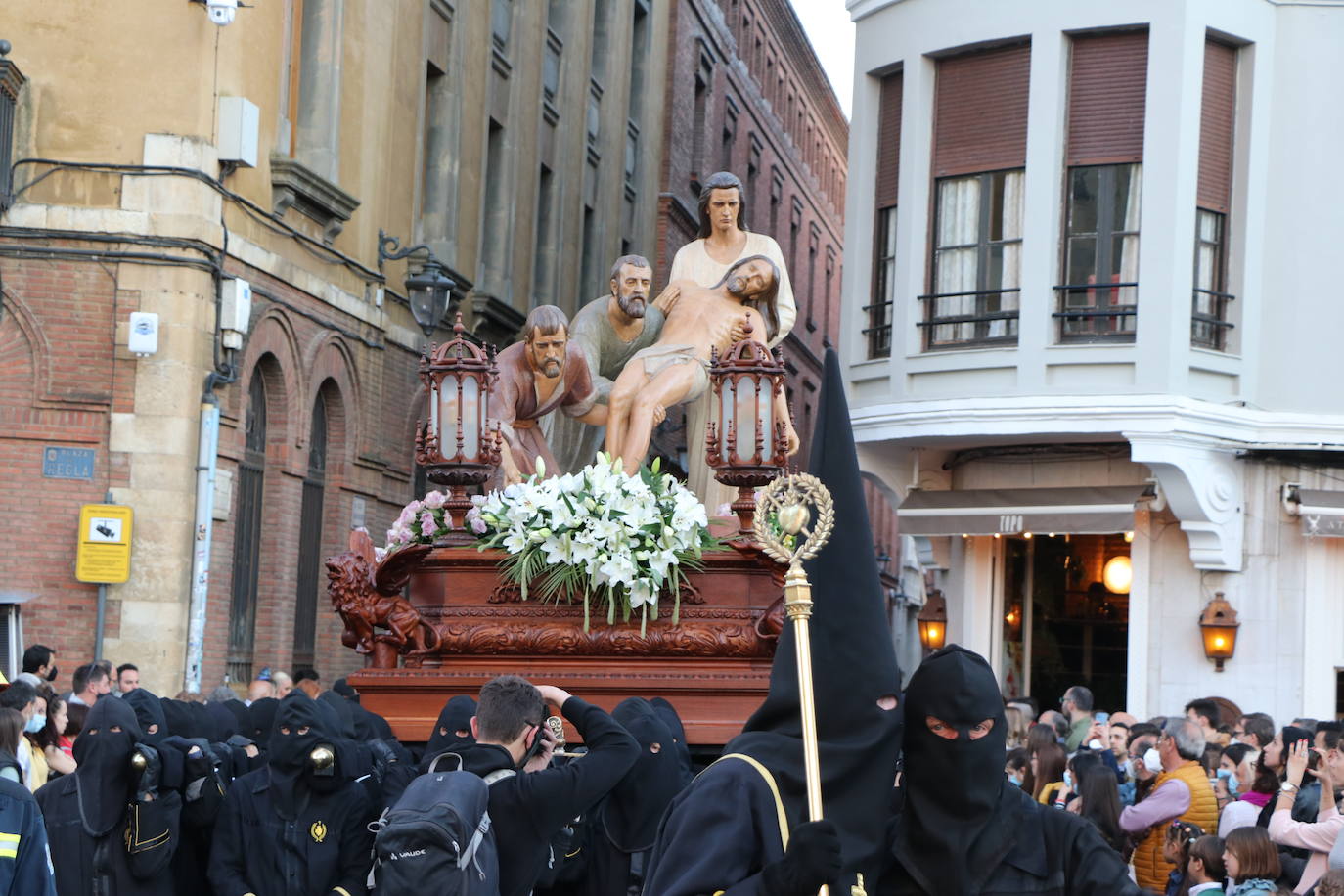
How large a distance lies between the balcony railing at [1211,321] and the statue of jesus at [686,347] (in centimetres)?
775

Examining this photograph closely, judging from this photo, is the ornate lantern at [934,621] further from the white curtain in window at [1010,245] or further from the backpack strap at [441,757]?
the backpack strap at [441,757]

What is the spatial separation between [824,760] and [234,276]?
14494mm

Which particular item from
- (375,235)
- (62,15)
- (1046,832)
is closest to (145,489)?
(62,15)

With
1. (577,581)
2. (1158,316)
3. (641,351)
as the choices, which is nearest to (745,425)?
(577,581)

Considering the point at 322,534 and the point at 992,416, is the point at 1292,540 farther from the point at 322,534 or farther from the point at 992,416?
the point at 322,534

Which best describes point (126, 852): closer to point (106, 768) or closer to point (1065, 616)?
point (106, 768)

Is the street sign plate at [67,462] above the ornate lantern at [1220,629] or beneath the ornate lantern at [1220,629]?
above

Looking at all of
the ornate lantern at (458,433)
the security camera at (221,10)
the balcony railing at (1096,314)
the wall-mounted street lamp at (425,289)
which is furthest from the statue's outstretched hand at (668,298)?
the wall-mounted street lamp at (425,289)

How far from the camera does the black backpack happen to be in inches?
237

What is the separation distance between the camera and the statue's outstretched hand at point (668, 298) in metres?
13.2

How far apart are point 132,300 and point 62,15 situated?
259 cm

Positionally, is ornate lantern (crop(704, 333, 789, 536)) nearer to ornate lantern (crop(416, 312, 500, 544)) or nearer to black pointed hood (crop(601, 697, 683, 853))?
ornate lantern (crop(416, 312, 500, 544))

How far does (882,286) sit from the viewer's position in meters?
22.1

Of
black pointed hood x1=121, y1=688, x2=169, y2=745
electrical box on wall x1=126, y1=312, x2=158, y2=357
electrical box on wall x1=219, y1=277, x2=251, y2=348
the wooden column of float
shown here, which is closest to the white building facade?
electrical box on wall x1=219, y1=277, x2=251, y2=348
